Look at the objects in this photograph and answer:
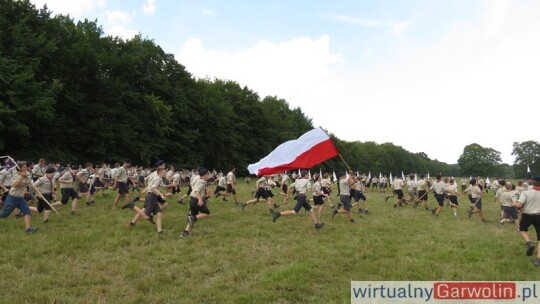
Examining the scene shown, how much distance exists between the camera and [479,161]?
142 meters

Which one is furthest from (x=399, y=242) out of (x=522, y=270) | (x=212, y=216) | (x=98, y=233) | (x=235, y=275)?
(x=98, y=233)

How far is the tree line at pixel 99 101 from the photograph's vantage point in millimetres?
32750

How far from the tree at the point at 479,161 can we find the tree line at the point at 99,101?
A: 349 ft

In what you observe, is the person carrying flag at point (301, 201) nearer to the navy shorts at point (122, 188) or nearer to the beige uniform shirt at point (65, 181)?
the navy shorts at point (122, 188)

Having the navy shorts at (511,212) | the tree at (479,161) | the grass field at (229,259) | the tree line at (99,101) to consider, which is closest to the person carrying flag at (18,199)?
the grass field at (229,259)

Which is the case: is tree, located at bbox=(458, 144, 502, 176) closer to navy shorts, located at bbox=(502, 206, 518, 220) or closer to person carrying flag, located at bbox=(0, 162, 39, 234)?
navy shorts, located at bbox=(502, 206, 518, 220)

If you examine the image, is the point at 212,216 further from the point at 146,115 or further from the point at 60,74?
the point at 146,115

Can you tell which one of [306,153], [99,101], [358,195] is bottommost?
[358,195]

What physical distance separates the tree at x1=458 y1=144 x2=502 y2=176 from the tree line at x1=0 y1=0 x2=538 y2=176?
349 feet

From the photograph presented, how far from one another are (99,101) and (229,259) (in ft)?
126

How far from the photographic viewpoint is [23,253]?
29.2 feet

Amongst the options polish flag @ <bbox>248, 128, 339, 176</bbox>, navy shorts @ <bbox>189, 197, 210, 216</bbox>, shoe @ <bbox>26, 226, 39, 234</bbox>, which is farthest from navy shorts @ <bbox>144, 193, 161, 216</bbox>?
polish flag @ <bbox>248, 128, 339, 176</bbox>

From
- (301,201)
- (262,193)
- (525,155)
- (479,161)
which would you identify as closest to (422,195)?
(262,193)

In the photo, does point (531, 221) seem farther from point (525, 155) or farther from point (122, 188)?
point (525, 155)
